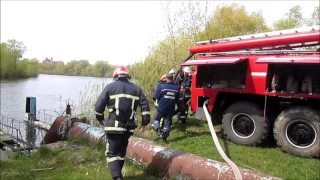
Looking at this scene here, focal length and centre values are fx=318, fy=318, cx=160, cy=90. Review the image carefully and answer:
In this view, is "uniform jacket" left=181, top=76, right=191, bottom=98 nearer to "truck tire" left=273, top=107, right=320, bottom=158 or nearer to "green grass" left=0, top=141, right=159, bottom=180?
"green grass" left=0, top=141, right=159, bottom=180

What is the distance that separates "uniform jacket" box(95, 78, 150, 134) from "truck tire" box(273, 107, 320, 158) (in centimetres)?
307

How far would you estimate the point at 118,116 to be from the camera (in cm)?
491

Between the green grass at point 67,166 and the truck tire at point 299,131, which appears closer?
the green grass at point 67,166

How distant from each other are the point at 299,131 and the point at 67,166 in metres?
A: 4.53

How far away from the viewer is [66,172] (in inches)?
224

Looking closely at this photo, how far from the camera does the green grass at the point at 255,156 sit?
5340mm

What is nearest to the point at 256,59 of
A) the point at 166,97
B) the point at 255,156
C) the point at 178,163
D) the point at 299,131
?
the point at 299,131

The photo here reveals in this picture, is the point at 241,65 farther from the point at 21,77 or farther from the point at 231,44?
the point at 21,77

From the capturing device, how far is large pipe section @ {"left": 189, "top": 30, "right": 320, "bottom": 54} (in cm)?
603

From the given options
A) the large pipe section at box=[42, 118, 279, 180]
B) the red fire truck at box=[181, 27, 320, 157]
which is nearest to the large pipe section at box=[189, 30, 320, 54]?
the red fire truck at box=[181, 27, 320, 157]

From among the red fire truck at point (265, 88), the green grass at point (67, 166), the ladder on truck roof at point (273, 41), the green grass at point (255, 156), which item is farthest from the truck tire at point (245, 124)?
the green grass at point (67, 166)

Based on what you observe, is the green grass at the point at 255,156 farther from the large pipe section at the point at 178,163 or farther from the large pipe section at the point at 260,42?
the large pipe section at the point at 260,42

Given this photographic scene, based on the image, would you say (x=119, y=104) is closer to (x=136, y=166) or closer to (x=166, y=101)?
(x=136, y=166)

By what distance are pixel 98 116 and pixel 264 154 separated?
11.2 feet
